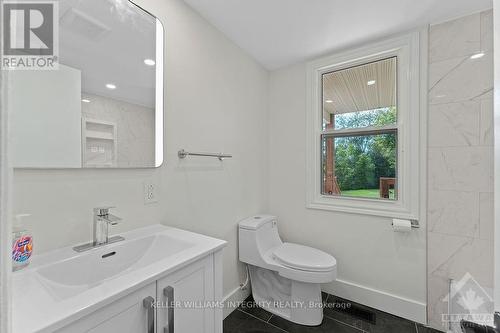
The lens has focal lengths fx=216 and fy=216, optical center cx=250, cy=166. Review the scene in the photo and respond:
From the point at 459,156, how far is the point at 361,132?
2.22ft

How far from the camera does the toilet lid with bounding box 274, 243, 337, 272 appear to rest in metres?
1.56

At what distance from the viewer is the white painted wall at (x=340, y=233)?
169 centimetres

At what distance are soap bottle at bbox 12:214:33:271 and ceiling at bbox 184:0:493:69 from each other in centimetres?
151

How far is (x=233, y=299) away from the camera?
1.79 metres

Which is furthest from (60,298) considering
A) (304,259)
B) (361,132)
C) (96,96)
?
(361,132)

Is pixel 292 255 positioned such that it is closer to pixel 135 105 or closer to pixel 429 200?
pixel 429 200

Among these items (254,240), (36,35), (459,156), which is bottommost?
(254,240)

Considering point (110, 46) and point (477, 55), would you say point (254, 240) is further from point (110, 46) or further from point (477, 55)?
point (477, 55)

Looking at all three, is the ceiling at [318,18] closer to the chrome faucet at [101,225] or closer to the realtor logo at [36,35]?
the realtor logo at [36,35]

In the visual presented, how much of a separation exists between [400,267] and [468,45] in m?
1.69

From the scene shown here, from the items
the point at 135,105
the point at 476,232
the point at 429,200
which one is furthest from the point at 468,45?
the point at 135,105

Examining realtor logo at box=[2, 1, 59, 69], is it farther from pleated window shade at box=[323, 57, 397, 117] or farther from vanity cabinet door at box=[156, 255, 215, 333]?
pleated window shade at box=[323, 57, 397, 117]

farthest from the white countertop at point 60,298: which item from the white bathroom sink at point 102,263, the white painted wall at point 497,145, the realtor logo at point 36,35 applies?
the white painted wall at point 497,145

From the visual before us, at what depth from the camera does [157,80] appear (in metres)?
1.26
